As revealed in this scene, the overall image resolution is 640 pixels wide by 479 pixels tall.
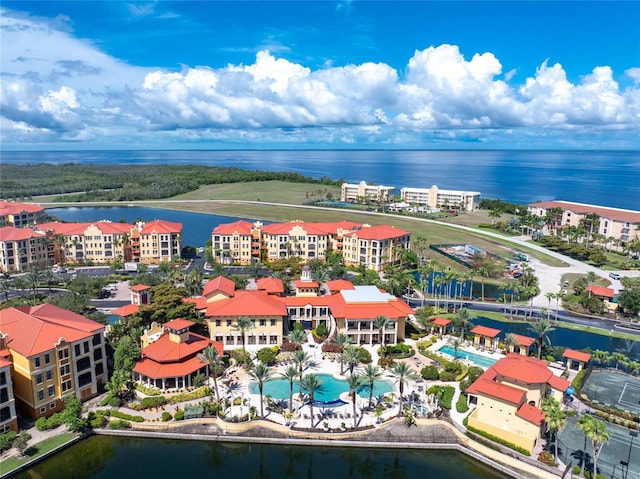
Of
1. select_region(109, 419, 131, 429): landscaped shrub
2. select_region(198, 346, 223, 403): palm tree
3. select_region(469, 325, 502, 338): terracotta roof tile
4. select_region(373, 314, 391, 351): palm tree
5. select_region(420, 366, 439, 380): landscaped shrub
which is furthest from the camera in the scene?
select_region(469, 325, 502, 338): terracotta roof tile

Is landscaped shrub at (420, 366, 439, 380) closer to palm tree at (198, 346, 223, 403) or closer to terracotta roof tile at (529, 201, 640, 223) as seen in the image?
palm tree at (198, 346, 223, 403)

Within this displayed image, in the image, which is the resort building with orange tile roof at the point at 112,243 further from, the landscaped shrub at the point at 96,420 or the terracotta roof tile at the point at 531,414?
the terracotta roof tile at the point at 531,414

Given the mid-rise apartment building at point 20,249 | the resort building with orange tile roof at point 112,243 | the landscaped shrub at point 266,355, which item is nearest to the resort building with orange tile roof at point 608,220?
the landscaped shrub at point 266,355

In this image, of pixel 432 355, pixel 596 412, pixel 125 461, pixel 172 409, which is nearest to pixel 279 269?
pixel 432 355

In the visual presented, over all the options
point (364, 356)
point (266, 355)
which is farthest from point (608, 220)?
point (266, 355)

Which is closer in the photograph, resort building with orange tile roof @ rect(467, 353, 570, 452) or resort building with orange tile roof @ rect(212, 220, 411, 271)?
resort building with orange tile roof @ rect(467, 353, 570, 452)

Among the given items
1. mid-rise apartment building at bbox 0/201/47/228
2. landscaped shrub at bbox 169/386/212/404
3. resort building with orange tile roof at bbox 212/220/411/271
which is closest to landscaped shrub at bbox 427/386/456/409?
landscaped shrub at bbox 169/386/212/404
